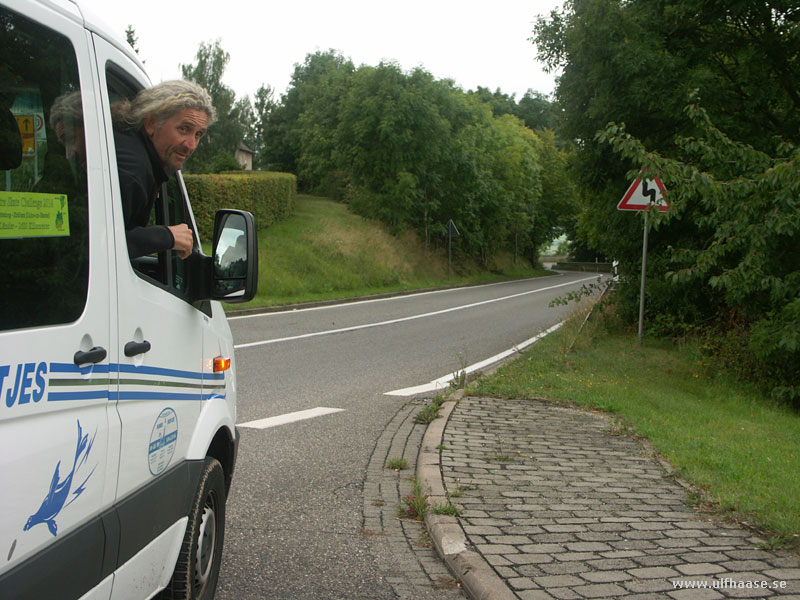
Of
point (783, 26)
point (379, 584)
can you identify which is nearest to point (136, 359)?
point (379, 584)

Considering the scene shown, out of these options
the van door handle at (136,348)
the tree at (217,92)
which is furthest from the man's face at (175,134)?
the tree at (217,92)

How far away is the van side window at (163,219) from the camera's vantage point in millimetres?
2595

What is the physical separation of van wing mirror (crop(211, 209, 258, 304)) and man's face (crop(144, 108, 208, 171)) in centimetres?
32

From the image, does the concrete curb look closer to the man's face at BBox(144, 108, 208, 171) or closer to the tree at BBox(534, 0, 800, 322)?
the man's face at BBox(144, 108, 208, 171)

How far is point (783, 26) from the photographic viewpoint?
12.6 m

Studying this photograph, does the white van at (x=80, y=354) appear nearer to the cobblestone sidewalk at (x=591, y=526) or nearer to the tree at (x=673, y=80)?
the cobblestone sidewalk at (x=591, y=526)

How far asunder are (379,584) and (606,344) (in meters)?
10.6

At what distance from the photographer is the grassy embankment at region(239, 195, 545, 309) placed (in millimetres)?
26047

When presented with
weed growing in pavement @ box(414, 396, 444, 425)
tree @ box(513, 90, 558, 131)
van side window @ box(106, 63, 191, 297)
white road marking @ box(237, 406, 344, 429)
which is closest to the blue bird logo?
van side window @ box(106, 63, 191, 297)

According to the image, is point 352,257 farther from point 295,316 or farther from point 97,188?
point 97,188

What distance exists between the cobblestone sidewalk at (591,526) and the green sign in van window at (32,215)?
2609mm

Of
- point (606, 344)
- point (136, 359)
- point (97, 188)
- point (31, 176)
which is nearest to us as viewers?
point (31, 176)

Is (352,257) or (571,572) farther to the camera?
→ (352,257)

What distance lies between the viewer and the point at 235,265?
3.13 metres
